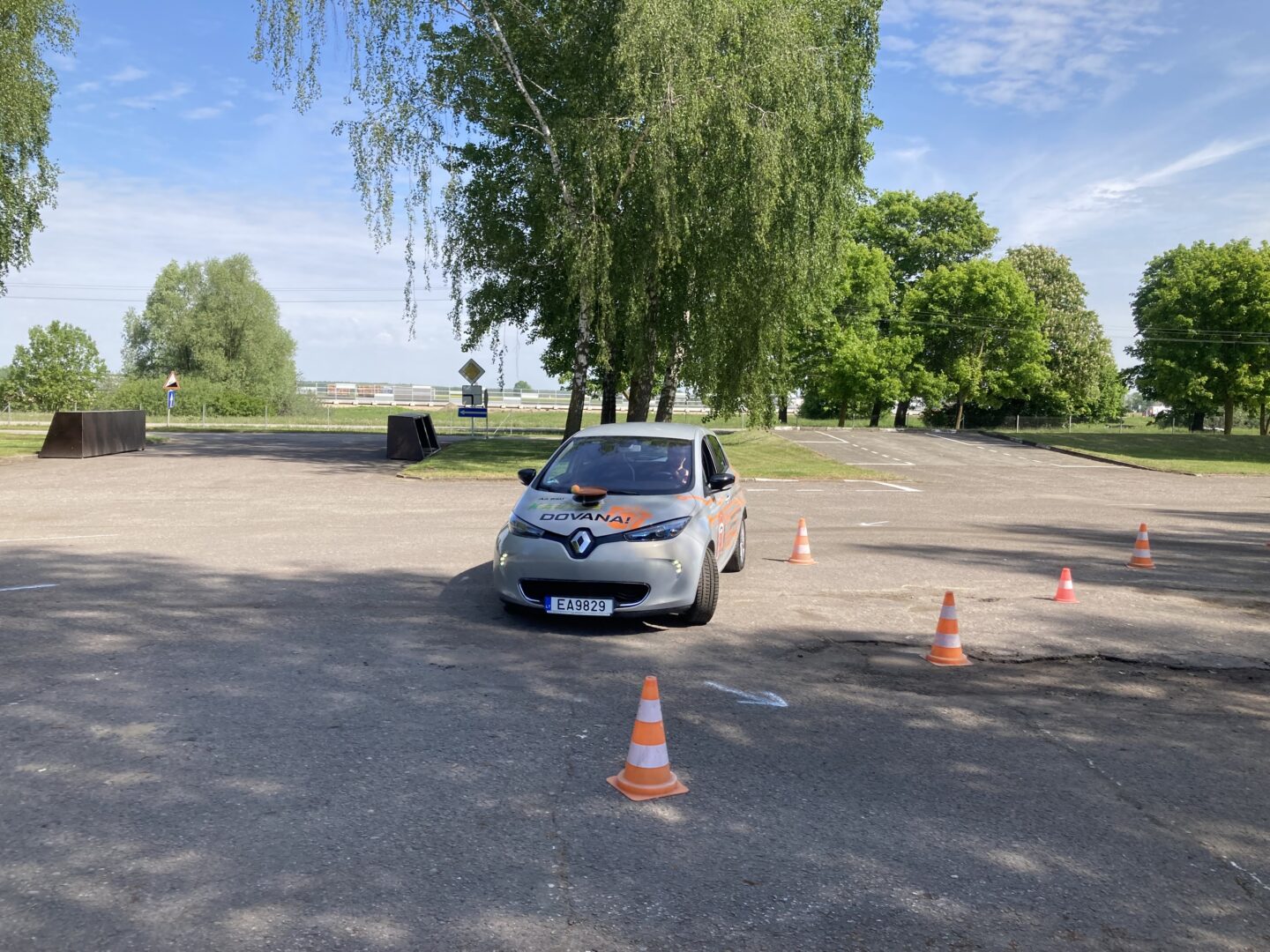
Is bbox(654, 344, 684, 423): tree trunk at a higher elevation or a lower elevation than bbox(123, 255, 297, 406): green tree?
lower

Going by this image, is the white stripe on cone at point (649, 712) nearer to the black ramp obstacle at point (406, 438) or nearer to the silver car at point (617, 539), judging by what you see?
the silver car at point (617, 539)

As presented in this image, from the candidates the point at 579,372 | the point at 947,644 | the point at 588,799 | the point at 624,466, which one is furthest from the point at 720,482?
the point at 579,372

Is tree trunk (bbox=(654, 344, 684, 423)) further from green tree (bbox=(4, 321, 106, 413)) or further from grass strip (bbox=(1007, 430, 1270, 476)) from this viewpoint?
green tree (bbox=(4, 321, 106, 413))

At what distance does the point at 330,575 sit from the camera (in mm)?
10625

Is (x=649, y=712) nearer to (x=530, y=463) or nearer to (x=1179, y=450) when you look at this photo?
(x=530, y=463)

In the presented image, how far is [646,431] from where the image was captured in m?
10.2

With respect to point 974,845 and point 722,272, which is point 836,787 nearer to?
point 974,845

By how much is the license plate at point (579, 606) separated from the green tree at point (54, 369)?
7318cm

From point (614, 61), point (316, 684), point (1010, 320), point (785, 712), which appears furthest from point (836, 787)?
point (1010, 320)

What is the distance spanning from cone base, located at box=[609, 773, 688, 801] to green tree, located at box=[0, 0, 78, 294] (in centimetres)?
2748

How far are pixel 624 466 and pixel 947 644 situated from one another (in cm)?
335

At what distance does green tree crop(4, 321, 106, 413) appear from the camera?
72.2 metres

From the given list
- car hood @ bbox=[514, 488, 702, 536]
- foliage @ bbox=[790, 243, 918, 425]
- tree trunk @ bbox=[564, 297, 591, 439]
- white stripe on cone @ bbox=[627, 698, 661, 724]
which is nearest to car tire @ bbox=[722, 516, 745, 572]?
car hood @ bbox=[514, 488, 702, 536]

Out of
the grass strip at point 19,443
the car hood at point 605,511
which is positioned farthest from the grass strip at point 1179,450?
the grass strip at point 19,443
